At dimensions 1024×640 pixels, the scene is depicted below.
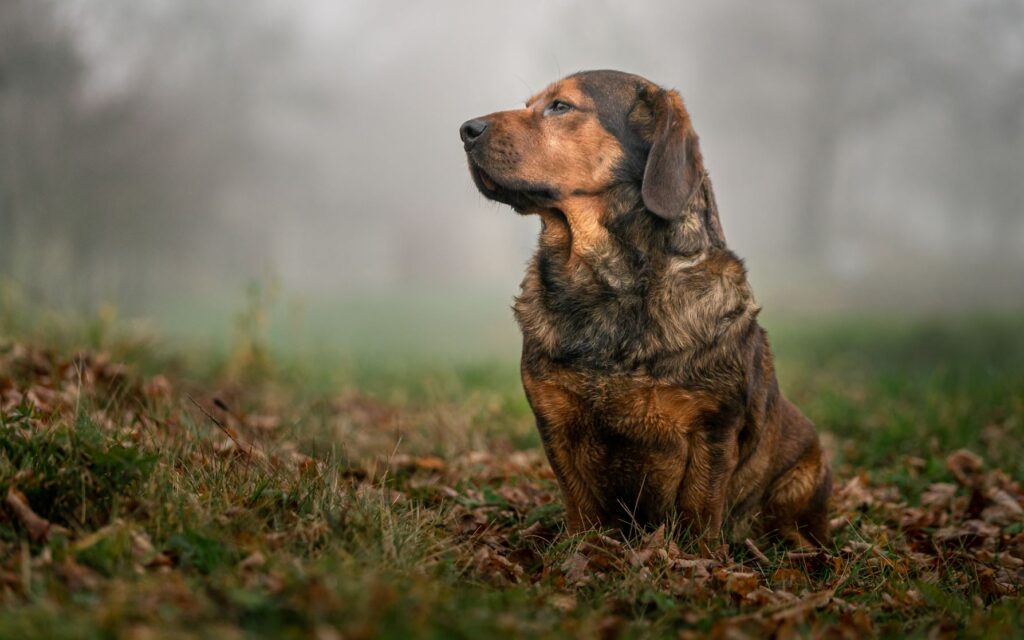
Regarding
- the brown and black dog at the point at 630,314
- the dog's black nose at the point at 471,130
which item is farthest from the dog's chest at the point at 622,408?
the dog's black nose at the point at 471,130

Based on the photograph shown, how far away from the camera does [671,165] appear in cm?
407

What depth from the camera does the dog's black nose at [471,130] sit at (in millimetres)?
4195

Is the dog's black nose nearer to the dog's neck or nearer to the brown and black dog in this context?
the brown and black dog

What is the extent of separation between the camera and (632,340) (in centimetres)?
399

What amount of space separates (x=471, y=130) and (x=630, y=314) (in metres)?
1.10

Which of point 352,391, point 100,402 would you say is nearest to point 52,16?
point 352,391

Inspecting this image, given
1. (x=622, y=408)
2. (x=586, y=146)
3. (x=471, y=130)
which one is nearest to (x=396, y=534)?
(x=622, y=408)

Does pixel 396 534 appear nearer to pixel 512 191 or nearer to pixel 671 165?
pixel 512 191

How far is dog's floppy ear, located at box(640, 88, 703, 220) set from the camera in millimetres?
4016

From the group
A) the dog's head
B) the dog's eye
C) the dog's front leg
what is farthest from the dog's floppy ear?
the dog's front leg

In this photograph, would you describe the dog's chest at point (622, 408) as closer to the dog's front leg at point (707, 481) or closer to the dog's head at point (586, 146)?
the dog's front leg at point (707, 481)

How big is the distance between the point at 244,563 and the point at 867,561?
2.74 m

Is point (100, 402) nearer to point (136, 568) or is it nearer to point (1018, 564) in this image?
point (136, 568)

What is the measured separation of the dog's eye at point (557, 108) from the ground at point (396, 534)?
1880mm
